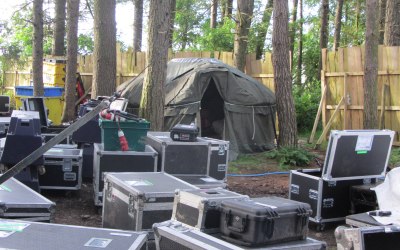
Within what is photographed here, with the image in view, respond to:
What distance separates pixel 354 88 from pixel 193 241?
36.5 ft

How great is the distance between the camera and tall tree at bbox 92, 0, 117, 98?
10734 mm

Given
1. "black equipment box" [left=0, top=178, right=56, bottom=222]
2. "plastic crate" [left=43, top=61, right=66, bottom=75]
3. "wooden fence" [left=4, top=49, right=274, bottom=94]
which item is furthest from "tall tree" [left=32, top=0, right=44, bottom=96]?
"black equipment box" [left=0, top=178, right=56, bottom=222]

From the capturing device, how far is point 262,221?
11.2ft

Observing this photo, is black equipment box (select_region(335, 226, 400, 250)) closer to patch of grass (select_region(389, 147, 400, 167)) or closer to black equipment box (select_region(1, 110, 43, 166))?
black equipment box (select_region(1, 110, 43, 166))

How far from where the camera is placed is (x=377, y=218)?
4.45m

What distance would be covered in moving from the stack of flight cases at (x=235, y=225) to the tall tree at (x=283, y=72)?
27.6 ft

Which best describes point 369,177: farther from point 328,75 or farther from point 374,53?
point 328,75

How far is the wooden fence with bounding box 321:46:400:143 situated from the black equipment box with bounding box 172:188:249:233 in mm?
10092

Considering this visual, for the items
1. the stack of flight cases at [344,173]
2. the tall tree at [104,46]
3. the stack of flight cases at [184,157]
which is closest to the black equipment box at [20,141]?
the stack of flight cases at [184,157]

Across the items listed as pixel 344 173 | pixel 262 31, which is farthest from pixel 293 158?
pixel 262 31

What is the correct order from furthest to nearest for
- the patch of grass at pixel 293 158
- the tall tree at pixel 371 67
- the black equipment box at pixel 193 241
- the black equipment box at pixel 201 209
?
1. the tall tree at pixel 371 67
2. the patch of grass at pixel 293 158
3. the black equipment box at pixel 201 209
4. the black equipment box at pixel 193 241

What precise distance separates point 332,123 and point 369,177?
24.5ft

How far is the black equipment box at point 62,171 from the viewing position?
24.5 feet

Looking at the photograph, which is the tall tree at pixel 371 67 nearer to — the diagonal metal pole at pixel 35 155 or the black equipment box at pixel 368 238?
the diagonal metal pole at pixel 35 155
